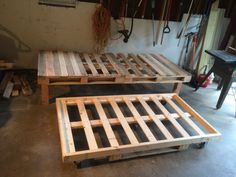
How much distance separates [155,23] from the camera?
11.2 feet

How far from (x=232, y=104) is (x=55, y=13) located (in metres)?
2.74

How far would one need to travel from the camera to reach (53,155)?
73.6 inches

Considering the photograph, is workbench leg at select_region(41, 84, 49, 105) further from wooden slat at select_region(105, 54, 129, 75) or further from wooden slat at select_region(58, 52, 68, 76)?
wooden slat at select_region(105, 54, 129, 75)

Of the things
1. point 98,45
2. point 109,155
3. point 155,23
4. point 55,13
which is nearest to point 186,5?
point 155,23

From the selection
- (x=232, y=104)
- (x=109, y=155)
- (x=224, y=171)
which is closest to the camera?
(x=109, y=155)

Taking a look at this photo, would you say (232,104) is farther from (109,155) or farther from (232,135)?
(109,155)

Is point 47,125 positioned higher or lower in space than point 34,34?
lower

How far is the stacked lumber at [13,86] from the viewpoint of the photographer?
2.52 meters

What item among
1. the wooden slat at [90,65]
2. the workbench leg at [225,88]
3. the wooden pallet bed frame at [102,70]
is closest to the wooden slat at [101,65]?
the wooden pallet bed frame at [102,70]

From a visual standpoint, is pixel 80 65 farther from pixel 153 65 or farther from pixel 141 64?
pixel 153 65

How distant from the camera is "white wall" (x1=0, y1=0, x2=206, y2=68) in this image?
9.29ft

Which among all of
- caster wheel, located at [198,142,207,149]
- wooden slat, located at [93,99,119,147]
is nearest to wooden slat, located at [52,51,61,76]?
wooden slat, located at [93,99,119,147]

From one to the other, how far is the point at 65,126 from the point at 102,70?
0.92 metres

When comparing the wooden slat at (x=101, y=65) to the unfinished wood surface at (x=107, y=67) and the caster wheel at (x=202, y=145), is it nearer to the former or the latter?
the unfinished wood surface at (x=107, y=67)
